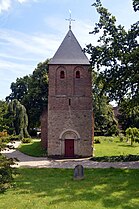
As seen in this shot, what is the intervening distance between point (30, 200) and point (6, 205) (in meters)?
1.33

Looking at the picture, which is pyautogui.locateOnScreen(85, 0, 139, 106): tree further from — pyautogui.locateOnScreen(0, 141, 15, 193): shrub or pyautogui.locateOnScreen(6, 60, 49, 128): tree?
pyautogui.locateOnScreen(6, 60, 49, 128): tree

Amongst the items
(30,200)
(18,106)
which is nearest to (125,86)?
(30,200)

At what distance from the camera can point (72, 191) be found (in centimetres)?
1495

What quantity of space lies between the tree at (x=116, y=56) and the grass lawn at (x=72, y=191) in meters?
7.99

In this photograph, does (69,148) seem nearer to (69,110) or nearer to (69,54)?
(69,110)

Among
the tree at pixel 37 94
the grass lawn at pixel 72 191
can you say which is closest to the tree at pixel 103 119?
the tree at pixel 37 94

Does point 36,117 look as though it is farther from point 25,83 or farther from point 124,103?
point 124,103

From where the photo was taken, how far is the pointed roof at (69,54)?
30984mm

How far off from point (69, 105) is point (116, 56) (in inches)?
321

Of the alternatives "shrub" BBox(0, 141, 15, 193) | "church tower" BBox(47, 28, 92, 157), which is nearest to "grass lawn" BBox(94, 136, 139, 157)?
"church tower" BBox(47, 28, 92, 157)

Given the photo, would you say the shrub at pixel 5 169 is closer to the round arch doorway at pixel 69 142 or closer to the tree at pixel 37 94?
the round arch doorway at pixel 69 142

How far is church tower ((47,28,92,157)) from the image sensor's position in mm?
30344

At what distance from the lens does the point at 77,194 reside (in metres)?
14.3

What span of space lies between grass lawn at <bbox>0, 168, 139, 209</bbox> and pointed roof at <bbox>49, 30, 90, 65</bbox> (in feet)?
44.2
